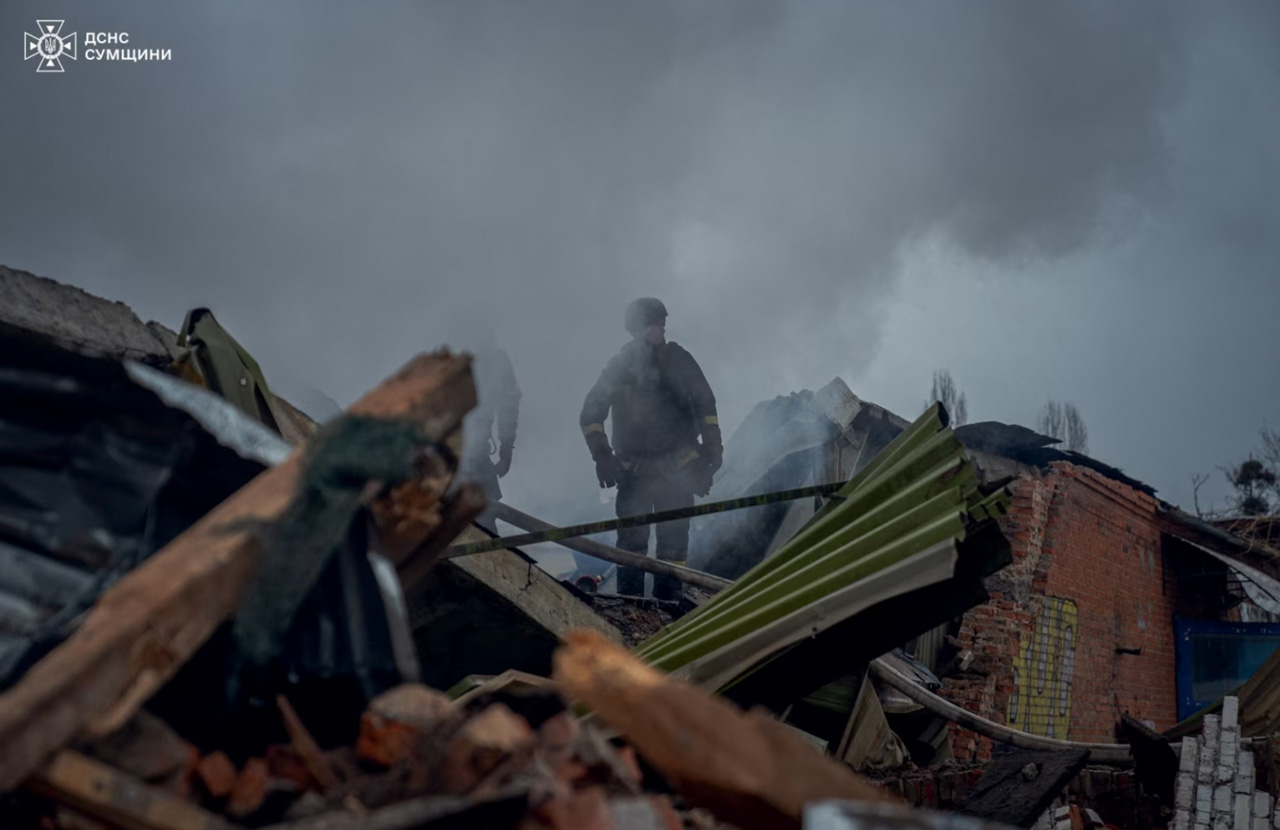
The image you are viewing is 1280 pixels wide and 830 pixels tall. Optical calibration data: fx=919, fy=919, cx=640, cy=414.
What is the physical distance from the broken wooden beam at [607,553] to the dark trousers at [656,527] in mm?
1067

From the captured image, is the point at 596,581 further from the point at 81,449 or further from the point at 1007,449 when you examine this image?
the point at 81,449

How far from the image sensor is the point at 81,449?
192 cm

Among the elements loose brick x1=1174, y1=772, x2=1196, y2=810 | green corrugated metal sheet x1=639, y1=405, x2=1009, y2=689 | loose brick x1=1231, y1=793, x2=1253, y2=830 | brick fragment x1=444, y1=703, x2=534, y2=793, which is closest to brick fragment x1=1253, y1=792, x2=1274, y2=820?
loose brick x1=1231, y1=793, x2=1253, y2=830

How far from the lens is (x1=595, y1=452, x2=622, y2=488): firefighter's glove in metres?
7.10

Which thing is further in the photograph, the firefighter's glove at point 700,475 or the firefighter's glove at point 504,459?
the firefighter's glove at point 504,459

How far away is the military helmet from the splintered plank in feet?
17.1

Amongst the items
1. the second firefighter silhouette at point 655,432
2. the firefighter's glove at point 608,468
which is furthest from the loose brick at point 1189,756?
the firefighter's glove at point 608,468

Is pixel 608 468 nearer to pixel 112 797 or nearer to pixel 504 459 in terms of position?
pixel 504 459

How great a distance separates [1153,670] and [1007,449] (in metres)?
4.71

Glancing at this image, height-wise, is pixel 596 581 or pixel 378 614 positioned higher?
pixel 596 581

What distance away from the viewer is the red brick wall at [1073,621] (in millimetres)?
8562

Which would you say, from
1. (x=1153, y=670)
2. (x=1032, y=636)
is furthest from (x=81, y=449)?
(x=1153, y=670)

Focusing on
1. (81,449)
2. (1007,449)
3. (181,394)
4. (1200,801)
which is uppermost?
(1007,449)

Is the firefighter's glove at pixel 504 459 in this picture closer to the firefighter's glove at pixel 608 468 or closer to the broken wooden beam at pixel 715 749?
the firefighter's glove at pixel 608 468
